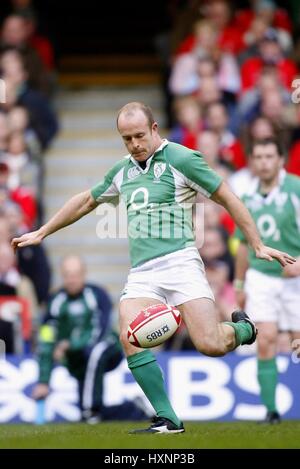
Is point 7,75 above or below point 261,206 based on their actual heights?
above

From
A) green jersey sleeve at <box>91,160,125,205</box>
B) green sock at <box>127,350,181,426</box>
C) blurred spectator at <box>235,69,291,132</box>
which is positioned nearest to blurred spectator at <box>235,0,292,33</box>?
blurred spectator at <box>235,69,291,132</box>

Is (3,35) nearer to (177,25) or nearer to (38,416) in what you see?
(177,25)

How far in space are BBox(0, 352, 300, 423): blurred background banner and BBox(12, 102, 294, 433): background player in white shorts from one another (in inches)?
143

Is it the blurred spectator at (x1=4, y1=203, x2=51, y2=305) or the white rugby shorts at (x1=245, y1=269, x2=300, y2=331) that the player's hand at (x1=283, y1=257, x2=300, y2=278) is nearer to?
the white rugby shorts at (x1=245, y1=269, x2=300, y2=331)

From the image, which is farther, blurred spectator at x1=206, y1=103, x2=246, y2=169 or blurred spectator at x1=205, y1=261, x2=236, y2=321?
blurred spectator at x1=206, y1=103, x2=246, y2=169

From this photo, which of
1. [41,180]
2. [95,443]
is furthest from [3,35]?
[95,443]

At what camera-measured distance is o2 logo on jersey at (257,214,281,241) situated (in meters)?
11.0

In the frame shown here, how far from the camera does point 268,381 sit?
36.1ft

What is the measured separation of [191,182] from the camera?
9039 millimetres

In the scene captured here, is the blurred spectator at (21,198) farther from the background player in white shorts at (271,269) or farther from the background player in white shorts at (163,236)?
the background player in white shorts at (163,236)

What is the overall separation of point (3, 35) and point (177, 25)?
8.61 ft

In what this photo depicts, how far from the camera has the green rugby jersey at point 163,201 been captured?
29.6ft

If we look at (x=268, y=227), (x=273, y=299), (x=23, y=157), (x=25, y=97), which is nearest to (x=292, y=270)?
(x=273, y=299)

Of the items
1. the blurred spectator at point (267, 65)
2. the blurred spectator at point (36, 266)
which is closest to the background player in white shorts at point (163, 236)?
the blurred spectator at point (36, 266)
